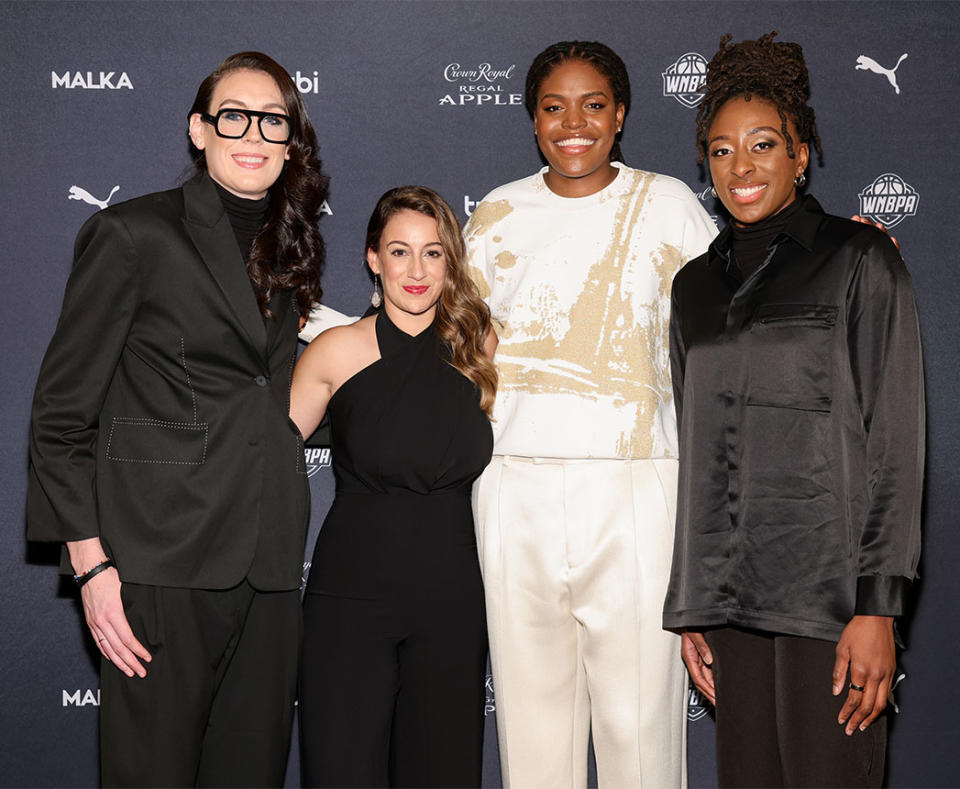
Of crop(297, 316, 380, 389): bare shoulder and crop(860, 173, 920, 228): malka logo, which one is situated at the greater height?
crop(860, 173, 920, 228): malka logo

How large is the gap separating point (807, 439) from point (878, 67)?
1802mm

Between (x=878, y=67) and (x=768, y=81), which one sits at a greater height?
(x=878, y=67)

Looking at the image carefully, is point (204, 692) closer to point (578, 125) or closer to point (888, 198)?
point (578, 125)

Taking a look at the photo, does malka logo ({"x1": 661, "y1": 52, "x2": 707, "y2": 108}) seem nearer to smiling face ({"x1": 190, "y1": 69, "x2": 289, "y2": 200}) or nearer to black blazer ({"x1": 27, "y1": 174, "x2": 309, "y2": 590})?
smiling face ({"x1": 190, "y1": 69, "x2": 289, "y2": 200})

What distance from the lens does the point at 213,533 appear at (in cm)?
215

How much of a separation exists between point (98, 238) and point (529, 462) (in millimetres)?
1189

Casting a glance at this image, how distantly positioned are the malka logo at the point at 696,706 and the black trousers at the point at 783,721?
109 centimetres

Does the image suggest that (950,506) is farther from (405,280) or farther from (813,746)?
(405,280)

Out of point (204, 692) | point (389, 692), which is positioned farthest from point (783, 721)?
point (204, 692)

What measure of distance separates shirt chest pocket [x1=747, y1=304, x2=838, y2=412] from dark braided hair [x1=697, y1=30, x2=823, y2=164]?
1.33 ft

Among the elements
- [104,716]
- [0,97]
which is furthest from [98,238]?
[0,97]

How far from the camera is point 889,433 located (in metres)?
2.02

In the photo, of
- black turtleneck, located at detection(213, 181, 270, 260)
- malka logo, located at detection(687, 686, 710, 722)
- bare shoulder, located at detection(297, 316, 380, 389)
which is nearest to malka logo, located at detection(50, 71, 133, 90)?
black turtleneck, located at detection(213, 181, 270, 260)

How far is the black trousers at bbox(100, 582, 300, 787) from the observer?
2.06 metres
